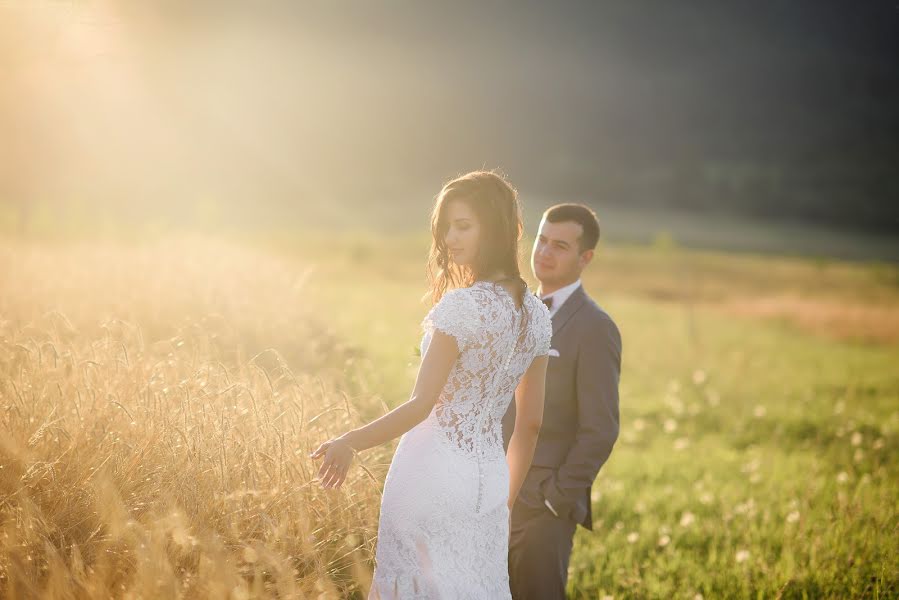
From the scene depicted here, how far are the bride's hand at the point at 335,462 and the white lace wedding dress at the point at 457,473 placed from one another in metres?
0.32

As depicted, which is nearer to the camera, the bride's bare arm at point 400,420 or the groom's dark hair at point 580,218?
the bride's bare arm at point 400,420

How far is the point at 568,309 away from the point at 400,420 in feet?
5.71

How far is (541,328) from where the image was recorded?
313cm

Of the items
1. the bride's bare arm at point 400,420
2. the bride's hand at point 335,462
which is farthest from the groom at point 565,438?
the bride's hand at point 335,462

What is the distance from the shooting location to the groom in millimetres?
3943

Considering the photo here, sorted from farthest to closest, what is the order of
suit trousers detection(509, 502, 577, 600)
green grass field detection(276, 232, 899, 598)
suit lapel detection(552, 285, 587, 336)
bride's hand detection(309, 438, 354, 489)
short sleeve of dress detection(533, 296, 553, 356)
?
green grass field detection(276, 232, 899, 598), suit lapel detection(552, 285, 587, 336), suit trousers detection(509, 502, 577, 600), short sleeve of dress detection(533, 296, 553, 356), bride's hand detection(309, 438, 354, 489)

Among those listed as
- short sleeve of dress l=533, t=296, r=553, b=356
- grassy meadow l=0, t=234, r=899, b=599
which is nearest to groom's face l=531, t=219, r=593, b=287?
grassy meadow l=0, t=234, r=899, b=599

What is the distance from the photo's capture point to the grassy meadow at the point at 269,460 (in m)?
3.16

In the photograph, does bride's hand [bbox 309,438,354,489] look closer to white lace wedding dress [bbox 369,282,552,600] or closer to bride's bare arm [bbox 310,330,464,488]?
bride's bare arm [bbox 310,330,464,488]

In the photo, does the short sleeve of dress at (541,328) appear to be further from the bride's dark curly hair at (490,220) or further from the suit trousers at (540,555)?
the suit trousers at (540,555)

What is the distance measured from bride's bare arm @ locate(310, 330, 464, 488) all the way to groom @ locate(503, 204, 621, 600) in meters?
1.20

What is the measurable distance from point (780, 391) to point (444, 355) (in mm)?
15400

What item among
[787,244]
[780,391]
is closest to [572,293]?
[780,391]

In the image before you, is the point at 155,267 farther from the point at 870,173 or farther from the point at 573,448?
the point at 870,173
